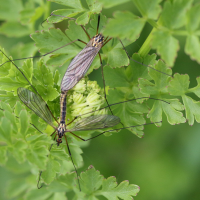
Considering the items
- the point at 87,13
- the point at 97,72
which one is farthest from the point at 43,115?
the point at 97,72

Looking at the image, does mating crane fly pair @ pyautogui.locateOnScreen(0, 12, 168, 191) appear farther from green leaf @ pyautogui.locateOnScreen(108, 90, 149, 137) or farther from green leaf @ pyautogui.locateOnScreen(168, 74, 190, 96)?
green leaf @ pyautogui.locateOnScreen(168, 74, 190, 96)

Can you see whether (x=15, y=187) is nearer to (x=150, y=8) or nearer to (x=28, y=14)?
(x=28, y=14)

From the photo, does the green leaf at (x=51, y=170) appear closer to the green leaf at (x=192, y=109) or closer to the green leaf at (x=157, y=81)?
the green leaf at (x=157, y=81)

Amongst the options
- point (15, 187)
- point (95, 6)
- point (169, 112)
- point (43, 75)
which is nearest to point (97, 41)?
point (95, 6)

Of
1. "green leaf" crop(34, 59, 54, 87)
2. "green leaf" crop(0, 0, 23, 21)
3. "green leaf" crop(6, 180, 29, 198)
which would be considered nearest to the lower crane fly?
"green leaf" crop(34, 59, 54, 87)

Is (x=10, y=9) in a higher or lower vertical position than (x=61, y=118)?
higher
